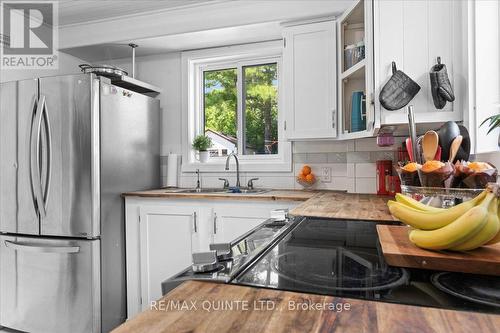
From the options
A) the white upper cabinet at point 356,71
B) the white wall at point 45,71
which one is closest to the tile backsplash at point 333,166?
the white upper cabinet at point 356,71

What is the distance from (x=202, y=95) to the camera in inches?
126

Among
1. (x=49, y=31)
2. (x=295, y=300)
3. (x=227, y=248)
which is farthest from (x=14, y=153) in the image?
(x=295, y=300)

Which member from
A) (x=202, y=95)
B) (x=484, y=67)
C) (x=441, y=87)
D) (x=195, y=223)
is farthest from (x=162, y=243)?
(x=484, y=67)

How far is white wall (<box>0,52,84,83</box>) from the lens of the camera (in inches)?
102

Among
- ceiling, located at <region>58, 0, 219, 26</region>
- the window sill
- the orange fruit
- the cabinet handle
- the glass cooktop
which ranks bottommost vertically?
the cabinet handle

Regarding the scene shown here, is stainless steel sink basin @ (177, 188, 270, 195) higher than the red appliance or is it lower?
lower

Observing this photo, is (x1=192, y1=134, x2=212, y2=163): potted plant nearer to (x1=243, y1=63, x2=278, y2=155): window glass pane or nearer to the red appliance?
(x1=243, y1=63, x2=278, y2=155): window glass pane

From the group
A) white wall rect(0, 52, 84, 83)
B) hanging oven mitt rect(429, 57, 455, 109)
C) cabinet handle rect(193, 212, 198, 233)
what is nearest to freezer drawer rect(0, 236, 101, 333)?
cabinet handle rect(193, 212, 198, 233)

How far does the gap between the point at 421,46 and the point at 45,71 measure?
3087mm

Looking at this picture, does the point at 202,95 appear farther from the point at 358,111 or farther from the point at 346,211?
the point at 346,211

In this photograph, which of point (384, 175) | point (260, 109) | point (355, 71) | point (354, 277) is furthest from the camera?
point (260, 109)

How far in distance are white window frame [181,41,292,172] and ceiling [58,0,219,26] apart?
0.54 metres

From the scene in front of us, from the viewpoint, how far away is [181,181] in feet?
10.1

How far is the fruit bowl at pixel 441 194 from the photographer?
2.71 ft
